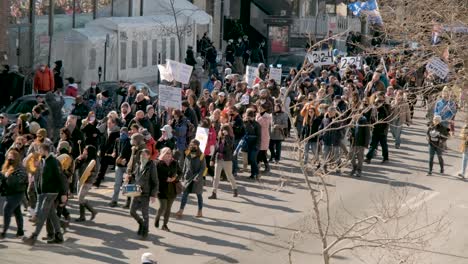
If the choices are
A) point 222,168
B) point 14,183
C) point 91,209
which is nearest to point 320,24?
point 222,168

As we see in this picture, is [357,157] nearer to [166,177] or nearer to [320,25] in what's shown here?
[166,177]

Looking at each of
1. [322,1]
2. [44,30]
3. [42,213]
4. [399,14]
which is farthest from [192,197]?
[322,1]

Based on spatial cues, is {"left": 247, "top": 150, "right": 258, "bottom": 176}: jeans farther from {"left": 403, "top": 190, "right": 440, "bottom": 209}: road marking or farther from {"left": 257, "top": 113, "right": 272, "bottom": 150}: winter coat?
{"left": 403, "top": 190, "right": 440, "bottom": 209}: road marking

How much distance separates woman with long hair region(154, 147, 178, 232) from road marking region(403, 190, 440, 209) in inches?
206

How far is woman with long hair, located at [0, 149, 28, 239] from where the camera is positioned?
17.5m

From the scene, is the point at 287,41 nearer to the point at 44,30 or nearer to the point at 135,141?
the point at 44,30

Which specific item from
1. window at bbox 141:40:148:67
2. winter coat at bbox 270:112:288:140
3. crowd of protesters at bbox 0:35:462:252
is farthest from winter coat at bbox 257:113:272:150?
window at bbox 141:40:148:67

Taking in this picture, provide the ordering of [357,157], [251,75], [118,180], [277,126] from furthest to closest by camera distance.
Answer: [251,75]
[277,126]
[357,157]
[118,180]

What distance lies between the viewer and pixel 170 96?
1000 inches

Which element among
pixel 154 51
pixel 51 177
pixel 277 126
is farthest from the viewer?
pixel 154 51

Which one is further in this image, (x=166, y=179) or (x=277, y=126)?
(x=277, y=126)

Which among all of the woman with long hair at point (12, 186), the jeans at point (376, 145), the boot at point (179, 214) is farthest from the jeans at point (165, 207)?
the jeans at point (376, 145)

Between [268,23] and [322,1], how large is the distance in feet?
35.5

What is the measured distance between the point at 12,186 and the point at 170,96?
8295 mm
